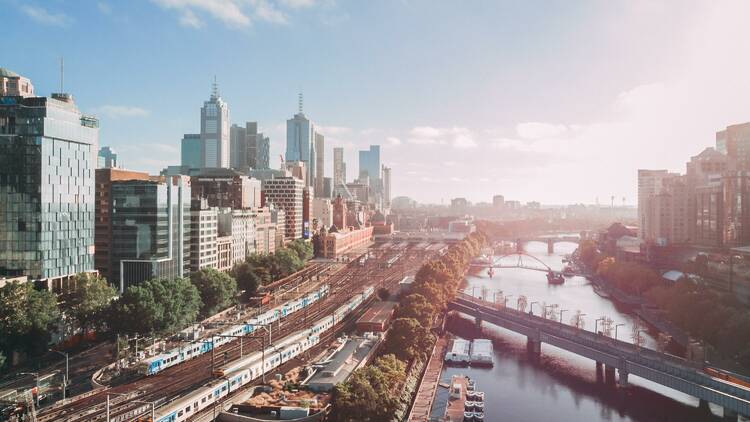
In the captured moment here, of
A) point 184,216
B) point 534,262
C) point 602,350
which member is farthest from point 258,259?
point 534,262

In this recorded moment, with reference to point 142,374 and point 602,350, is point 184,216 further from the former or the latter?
point 602,350

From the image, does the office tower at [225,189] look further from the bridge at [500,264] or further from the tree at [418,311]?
the bridge at [500,264]

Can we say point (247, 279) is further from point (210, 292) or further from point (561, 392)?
point (561, 392)

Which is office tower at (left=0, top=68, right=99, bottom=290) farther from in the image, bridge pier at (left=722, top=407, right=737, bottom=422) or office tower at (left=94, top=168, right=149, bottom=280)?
bridge pier at (left=722, top=407, right=737, bottom=422)

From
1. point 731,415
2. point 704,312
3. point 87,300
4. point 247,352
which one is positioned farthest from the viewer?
point 704,312

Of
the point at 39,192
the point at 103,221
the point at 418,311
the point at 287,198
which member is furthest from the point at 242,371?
the point at 287,198

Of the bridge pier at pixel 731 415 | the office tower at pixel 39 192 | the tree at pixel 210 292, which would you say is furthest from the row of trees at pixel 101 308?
the bridge pier at pixel 731 415
